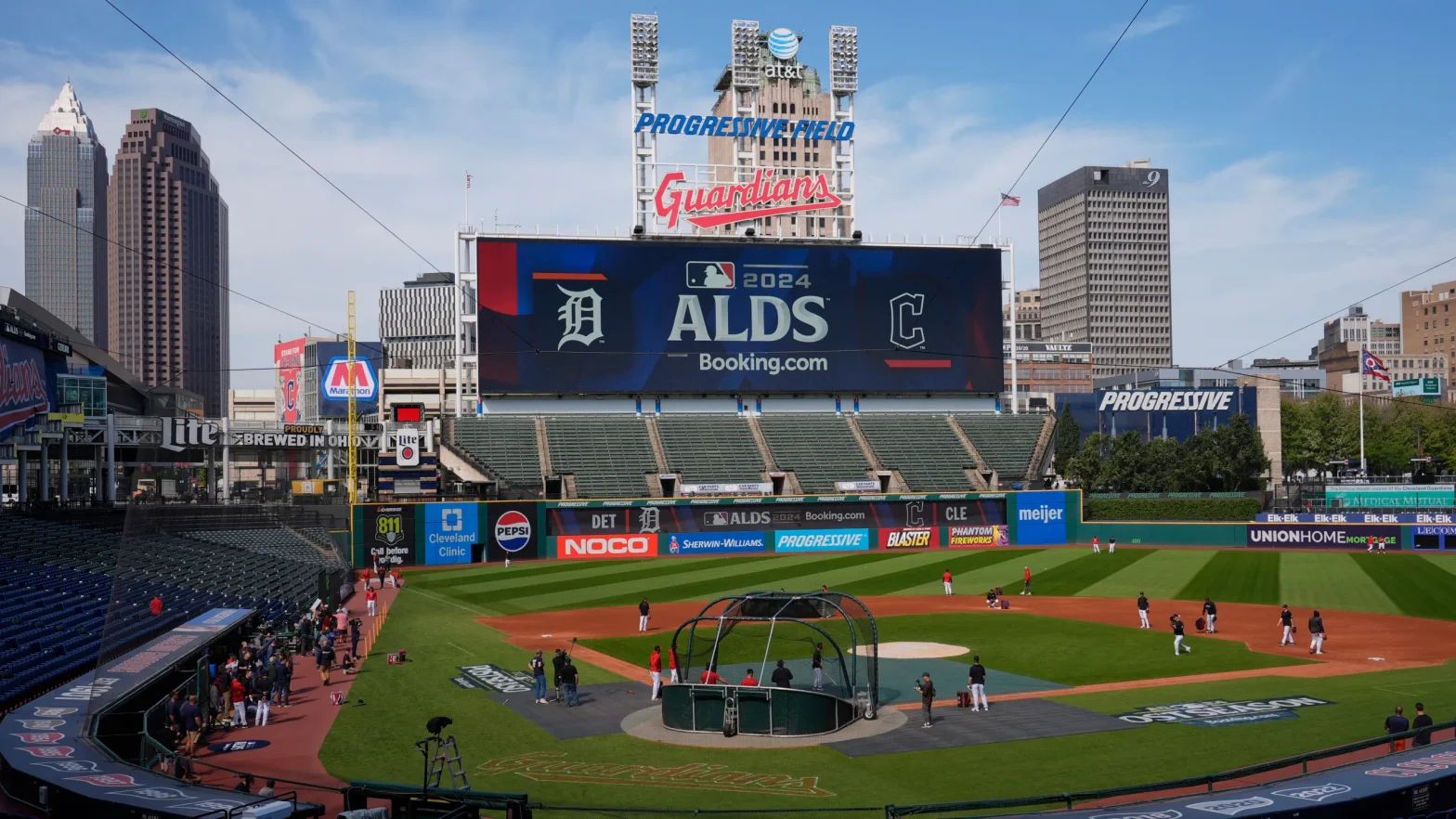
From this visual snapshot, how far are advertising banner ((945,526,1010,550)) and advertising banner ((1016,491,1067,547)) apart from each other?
4.00 ft

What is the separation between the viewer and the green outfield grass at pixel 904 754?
66.8 ft

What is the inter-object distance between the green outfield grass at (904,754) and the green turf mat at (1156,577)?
16612 millimetres

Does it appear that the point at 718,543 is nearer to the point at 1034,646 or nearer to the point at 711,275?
the point at 711,275

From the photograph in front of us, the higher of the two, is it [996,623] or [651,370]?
[651,370]

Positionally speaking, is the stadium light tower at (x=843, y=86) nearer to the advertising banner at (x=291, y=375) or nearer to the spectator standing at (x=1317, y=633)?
the spectator standing at (x=1317, y=633)

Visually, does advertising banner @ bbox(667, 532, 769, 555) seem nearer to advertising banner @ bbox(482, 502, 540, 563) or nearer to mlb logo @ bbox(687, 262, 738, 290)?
advertising banner @ bbox(482, 502, 540, 563)

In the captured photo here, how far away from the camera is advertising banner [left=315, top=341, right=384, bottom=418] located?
8881 cm

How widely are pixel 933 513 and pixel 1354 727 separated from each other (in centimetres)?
5028

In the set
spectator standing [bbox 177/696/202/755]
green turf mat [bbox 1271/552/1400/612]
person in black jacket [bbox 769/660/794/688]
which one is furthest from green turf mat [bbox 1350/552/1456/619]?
spectator standing [bbox 177/696/202/755]

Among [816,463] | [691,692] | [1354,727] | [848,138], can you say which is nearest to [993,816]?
[691,692]

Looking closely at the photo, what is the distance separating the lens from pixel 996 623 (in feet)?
138

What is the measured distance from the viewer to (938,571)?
198ft

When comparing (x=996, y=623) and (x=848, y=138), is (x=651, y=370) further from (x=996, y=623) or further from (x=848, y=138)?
(x=996, y=623)

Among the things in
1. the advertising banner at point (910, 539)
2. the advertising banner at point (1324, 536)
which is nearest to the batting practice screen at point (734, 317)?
the advertising banner at point (910, 539)
